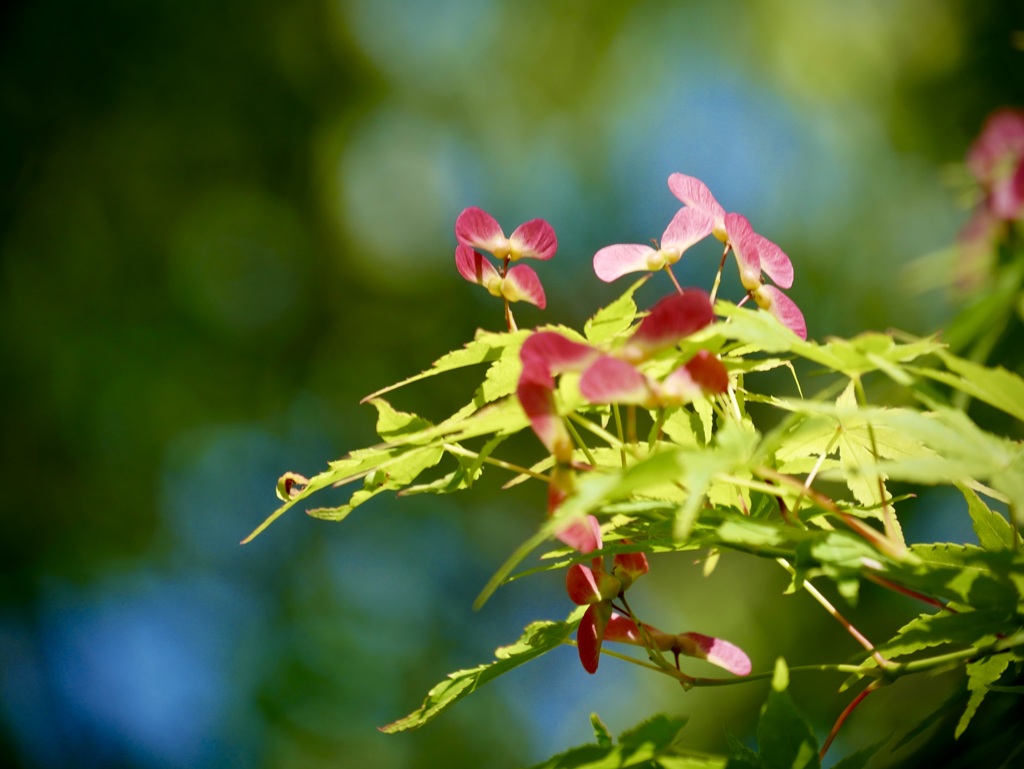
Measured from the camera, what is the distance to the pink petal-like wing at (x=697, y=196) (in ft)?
1.31

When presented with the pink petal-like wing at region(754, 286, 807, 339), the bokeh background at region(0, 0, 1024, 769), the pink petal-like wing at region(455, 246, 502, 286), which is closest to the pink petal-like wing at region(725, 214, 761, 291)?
the pink petal-like wing at region(754, 286, 807, 339)

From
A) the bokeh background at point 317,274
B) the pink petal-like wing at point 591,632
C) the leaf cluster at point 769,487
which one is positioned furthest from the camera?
the bokeh background at point 317,274

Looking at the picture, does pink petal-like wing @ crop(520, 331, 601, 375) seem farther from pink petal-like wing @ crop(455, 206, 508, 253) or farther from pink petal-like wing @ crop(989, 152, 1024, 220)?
pink petal-like wing @ crop(989, 152, 1024, 220)

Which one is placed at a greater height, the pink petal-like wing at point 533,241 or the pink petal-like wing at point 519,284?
the pink petal-like wing at point 533,241

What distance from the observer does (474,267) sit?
40 cm

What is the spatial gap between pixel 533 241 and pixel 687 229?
76 mm

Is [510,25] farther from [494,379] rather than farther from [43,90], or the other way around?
[494,379]

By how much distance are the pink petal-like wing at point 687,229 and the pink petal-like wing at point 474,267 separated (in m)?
0.09

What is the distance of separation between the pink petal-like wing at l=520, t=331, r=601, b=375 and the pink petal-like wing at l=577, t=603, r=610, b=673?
0.14 m

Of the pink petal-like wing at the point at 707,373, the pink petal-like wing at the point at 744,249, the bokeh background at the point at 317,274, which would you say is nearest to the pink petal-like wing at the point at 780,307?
the pink petal-like wing at the point at 744,249

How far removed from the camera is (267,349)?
11.2 feet

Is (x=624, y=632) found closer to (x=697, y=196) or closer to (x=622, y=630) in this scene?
(x=622, y=630)

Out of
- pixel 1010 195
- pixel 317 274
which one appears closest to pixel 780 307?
pixel 1010 195

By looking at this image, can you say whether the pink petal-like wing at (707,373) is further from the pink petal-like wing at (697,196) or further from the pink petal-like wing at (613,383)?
the pink petal-like wing at (697,196)
